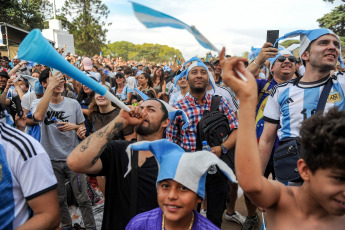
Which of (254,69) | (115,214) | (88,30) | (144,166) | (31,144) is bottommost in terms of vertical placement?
(115,214)

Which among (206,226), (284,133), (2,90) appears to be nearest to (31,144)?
(206,226)

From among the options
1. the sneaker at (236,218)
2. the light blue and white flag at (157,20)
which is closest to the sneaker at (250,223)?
the sneaker at (236,218)

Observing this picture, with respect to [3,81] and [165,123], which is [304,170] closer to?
[165,123]

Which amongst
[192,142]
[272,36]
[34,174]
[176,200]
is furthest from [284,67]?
[34,174]

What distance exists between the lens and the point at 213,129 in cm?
317

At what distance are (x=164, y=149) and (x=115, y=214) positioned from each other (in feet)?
2.92

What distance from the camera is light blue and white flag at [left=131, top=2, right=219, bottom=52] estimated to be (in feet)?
4.53

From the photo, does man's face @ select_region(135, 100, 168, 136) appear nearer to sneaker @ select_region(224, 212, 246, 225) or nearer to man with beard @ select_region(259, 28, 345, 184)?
man with beard @ select_region(259, 28, 345, 184)

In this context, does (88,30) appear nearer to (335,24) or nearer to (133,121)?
(335,24)

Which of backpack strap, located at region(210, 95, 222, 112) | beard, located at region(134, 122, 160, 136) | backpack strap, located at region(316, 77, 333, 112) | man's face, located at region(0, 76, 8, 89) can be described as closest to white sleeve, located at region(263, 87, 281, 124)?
backpack strap, located at region(316, 77, 333, 112)

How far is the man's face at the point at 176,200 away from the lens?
5.39ft

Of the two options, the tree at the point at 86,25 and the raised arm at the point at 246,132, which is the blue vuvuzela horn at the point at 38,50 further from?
the tree at the point at 86,25

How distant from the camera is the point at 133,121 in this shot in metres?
2.35

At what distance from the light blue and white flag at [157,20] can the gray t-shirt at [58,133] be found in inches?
109
